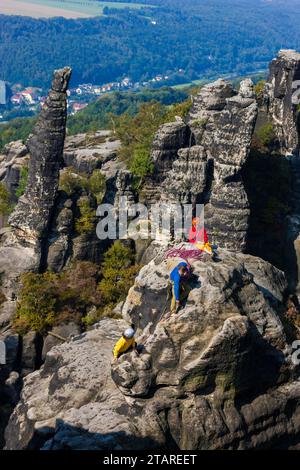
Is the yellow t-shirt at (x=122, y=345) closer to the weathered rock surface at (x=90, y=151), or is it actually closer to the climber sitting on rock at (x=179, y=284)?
the climber sitting on rock at (x=179, y=284)

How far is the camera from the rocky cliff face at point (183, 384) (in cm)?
1612

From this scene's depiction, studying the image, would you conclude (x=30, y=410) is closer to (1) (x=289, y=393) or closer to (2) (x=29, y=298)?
(1) (x=289, y=393)

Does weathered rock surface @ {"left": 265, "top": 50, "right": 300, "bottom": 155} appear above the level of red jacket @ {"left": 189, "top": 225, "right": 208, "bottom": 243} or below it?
above

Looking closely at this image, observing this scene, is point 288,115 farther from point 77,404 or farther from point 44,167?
point 77,404

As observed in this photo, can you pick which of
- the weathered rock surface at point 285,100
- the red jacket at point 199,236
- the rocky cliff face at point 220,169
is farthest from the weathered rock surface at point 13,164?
the red jacket at point 199,236

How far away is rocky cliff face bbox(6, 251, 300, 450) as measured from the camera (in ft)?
52.9

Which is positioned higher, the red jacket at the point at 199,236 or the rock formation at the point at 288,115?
the rock formation at the point at 288,115

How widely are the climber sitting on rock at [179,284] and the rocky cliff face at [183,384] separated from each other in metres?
0.20

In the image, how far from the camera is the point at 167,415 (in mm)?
16438

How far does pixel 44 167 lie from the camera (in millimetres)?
28734

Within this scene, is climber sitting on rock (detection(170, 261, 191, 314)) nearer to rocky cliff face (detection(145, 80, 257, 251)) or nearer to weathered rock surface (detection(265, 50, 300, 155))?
rocky cliff face (detection(145, 80, 257, 251))

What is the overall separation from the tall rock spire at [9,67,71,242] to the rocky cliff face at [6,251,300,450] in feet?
34.7

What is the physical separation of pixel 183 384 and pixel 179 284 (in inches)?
97.0

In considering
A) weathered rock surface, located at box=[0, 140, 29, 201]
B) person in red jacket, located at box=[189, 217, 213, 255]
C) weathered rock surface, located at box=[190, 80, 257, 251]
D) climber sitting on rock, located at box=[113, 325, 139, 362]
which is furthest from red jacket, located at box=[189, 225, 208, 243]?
weathered rock surface, located at box=[0, 140, 29, 201]
